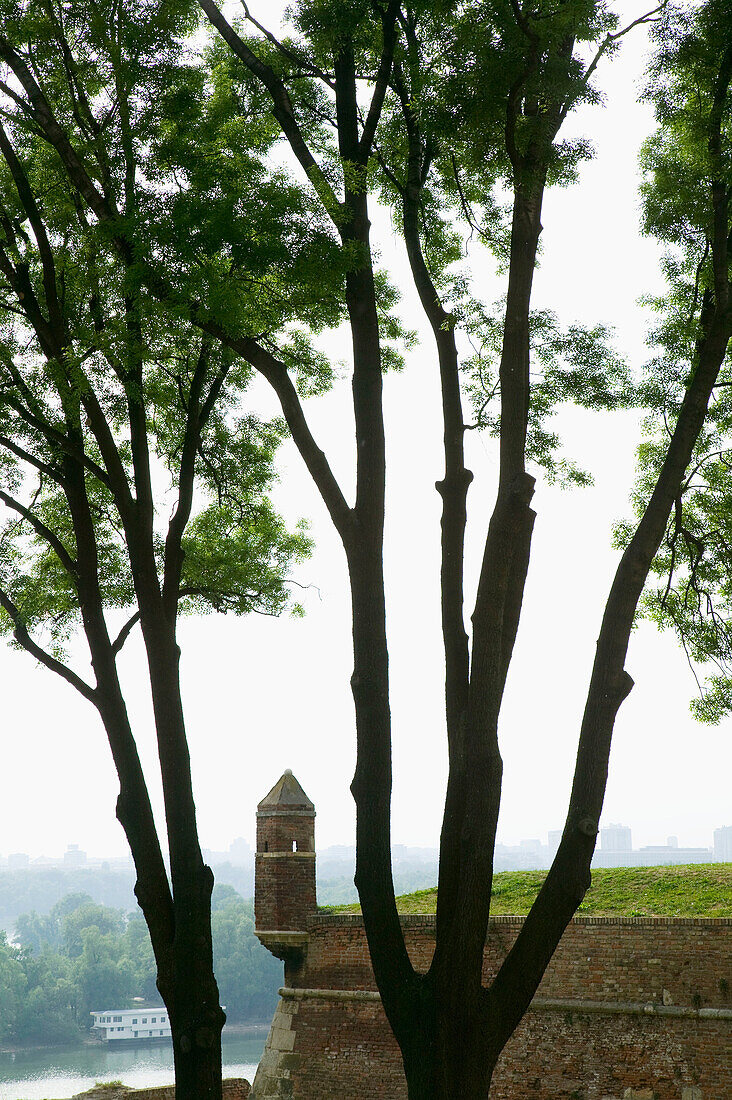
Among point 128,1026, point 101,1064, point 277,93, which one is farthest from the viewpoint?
point 128,1026

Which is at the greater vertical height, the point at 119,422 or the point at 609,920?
the point at 119,422

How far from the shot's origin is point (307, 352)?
8500 millimetres

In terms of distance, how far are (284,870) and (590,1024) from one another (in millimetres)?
3812

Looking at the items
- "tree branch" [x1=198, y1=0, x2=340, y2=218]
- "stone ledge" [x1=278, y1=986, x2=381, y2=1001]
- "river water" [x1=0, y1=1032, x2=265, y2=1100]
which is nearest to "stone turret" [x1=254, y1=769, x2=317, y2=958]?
"stone ledge" [x1=278, y1=986, x2=381, y2=1001]

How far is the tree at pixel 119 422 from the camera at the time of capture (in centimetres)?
625

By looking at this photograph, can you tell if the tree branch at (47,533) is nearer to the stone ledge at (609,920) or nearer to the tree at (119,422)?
the tree at (119,422)

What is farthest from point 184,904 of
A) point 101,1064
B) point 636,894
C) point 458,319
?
point 101,1064

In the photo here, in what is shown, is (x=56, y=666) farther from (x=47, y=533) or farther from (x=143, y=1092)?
(x=143, y=1092)

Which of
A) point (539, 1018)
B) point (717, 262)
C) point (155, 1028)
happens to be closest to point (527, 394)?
point (717, 262)

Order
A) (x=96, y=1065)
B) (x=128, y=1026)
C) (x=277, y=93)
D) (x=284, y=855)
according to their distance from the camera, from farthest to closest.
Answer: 1. (x=128, y=1026)
2. (x=96, y=1065)
3. (x=284, y=855)
4. (x=277, y=93)

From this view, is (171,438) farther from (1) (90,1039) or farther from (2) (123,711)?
(1) (90,1039)

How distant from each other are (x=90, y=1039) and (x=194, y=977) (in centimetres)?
5006

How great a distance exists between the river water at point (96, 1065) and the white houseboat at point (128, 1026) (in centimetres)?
50

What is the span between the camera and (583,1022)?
9.61 meters
